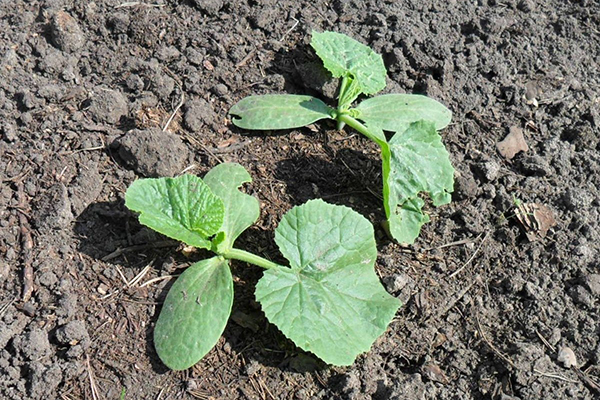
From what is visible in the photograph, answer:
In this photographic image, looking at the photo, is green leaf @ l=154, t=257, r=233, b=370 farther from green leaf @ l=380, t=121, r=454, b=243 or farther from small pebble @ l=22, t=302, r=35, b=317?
green leaf @ l=380, t=121, r=454, b=243

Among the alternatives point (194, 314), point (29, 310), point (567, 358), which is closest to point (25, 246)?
point (29, 310)

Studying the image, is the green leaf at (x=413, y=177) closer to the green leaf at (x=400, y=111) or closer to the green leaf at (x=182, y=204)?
the green leaf at (x=400, y=111)

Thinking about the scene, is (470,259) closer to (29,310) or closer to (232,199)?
(232,199)

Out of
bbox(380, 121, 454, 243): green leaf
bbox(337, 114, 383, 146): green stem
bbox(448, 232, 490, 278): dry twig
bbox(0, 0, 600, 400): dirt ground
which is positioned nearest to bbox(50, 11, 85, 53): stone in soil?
bbox(0, 0, 600, 400): dirt ground

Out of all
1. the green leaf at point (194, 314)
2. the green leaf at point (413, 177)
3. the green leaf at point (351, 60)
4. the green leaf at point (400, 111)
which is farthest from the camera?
the green leaf at point (400, 111)

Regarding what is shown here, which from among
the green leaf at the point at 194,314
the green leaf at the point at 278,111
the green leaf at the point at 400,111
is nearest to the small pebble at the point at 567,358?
the green leaf at the point at 400,111
